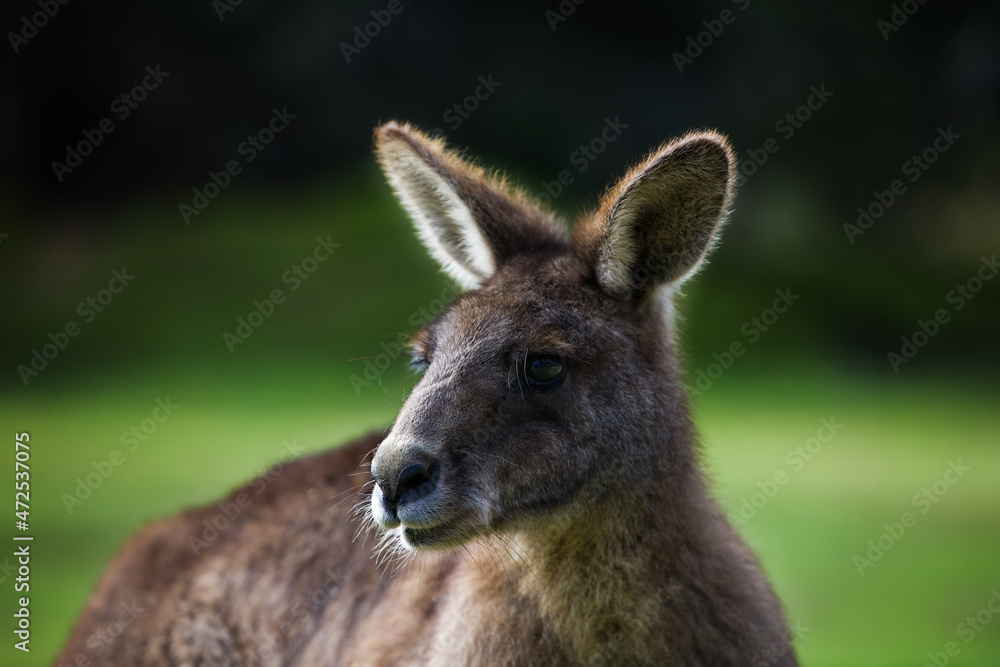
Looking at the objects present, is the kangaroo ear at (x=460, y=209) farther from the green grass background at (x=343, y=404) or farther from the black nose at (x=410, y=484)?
the green grass background at (x=343, y=404)

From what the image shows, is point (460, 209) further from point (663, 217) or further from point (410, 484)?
point (410, 484)

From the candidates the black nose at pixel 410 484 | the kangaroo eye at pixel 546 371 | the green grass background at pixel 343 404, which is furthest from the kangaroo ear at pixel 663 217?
the green grass background at pixel 343 404

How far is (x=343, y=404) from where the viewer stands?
46.2 ft

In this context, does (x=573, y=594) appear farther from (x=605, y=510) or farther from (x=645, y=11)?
(x=645, y=11)

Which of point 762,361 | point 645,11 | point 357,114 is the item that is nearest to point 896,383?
point 762,361

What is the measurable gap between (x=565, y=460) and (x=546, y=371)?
0.38 m

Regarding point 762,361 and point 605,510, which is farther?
point 762,361

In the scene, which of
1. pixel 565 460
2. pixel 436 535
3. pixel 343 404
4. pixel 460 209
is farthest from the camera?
pixel 343 404

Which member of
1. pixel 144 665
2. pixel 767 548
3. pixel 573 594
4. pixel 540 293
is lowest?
Answer: pixel 144 665

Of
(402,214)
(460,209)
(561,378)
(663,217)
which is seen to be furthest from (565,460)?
(402,214)

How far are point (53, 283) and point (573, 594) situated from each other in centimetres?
1430

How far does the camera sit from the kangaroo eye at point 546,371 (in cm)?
435

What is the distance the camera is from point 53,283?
1645 cm

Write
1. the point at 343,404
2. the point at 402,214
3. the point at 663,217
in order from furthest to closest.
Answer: the point at 402,214
the point at 343,404
the point at 663,217
